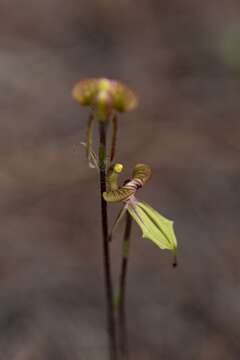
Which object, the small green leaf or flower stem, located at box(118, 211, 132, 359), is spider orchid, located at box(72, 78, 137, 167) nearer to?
the small green leaf

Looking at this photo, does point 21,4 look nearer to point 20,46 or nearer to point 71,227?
point 20,46

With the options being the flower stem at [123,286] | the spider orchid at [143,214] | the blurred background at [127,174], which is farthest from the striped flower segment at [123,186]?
the blurred background at [127,174]

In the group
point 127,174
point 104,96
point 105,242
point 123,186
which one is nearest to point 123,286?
point 105,242

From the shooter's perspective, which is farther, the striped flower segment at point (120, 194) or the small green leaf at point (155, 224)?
the small green leaf at point (155, 224)

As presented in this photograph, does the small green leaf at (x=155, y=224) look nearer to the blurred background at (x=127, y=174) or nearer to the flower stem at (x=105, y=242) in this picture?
the flower stem at (x=105, y=242)

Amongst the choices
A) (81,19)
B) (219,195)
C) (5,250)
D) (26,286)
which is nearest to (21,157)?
(5,250)

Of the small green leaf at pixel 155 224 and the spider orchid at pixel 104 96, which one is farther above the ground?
the spider orchid at pixel 104 96

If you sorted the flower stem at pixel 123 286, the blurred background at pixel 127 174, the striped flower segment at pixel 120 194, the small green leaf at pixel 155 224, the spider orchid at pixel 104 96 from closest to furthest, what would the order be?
1. the spider orchid at pixel 104 96
2. the striped flower segment at pixel 120 194
3. the small green leaf at pixel 155 224
4. the flower stem at pixel 123 286
5. the blurred background at pixel 127 174

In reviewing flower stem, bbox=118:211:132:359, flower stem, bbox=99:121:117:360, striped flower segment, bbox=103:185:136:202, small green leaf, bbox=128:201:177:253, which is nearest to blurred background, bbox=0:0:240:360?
flower stem, bbox=118:211:132:359
